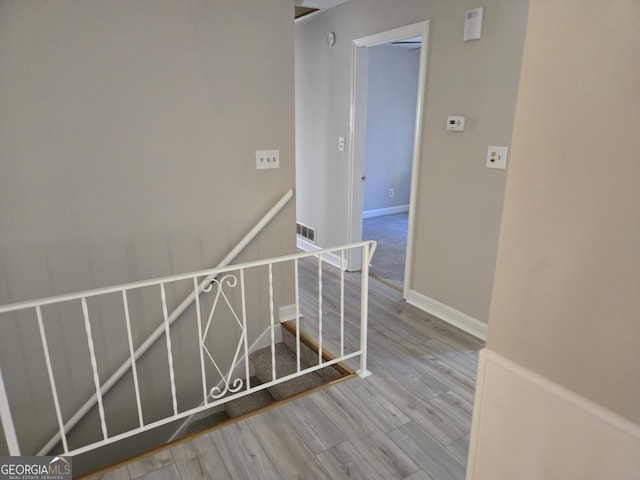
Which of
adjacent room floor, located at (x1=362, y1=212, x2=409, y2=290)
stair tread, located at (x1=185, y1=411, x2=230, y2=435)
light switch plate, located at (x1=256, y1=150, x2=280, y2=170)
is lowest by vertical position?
stair tread, located at (x1=185, y1=411, x2=230, y2=435)

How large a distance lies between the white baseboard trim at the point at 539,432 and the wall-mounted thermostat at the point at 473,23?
2.44 metres

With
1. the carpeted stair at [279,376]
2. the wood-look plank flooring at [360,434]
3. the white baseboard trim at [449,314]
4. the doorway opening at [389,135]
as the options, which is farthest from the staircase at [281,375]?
the doorway opening at [389,135]

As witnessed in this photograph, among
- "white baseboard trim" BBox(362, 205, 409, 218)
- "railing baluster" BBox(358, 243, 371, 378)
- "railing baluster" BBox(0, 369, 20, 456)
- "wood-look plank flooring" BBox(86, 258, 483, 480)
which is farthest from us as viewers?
"white baseboard trim" BBox(362, 205, 409, 218)

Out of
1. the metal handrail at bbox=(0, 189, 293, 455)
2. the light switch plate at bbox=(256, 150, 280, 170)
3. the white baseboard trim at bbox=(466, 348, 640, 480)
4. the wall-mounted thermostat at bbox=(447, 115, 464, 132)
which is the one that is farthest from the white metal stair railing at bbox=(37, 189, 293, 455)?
the white baseboard trim at bbox=(466, 348, 640, 480)

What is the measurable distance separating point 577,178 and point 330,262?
12.8 feet

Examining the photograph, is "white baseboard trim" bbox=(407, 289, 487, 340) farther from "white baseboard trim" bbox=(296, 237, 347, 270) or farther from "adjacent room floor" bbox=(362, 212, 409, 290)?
"white baseboard trim" bbox=(296, 237, 347, 270)

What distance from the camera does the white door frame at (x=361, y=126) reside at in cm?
315

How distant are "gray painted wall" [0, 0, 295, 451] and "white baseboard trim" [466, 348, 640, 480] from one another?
7.18 ft

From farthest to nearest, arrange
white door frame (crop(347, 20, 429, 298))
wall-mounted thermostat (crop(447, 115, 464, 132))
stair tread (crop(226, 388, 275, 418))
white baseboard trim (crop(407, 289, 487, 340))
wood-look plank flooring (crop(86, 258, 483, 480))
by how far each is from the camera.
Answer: white door frame (crop(347, 20, 429, 298)) < white baseboard trim (crop(407, 289, 487, 340)) < wall-mounted thermostat (crop(447, 115, 464, 132)) < stair tread (crop(226, 388, 275, 418)) < wood-look plank flooring (crop(86, 258, 483, 480))

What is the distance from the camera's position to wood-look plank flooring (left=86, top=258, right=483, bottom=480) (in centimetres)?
183

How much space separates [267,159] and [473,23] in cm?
160

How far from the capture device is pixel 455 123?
2.93m

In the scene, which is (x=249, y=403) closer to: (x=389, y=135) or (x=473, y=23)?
(x=473, y=23)

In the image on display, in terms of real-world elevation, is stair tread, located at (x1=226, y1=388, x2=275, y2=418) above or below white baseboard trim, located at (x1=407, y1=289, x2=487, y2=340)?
below
